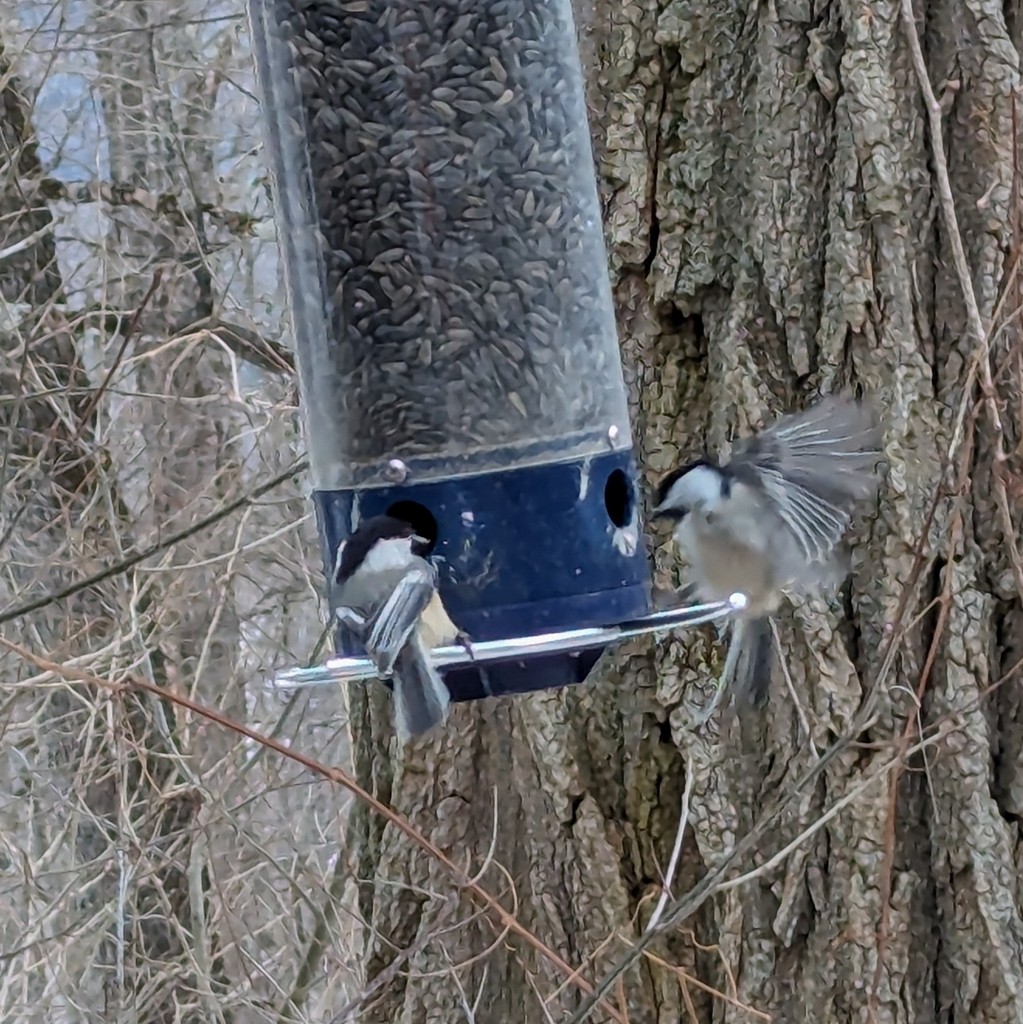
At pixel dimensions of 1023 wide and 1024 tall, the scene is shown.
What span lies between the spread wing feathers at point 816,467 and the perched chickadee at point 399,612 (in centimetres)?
48

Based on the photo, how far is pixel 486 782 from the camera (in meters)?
2.15

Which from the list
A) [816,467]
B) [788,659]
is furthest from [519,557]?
[788,659]

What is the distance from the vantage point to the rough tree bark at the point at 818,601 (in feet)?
6.07

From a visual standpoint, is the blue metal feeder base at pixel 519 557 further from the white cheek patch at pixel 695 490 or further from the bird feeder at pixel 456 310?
the white cheek patch at pixel 695 490

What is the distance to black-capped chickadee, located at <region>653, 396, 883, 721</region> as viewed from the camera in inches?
67.2

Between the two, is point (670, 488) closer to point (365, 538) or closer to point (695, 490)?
point (695, 490)

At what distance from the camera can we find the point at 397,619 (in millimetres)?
1401

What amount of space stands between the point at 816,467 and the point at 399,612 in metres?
0.59

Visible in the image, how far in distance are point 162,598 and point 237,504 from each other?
3.58 feet

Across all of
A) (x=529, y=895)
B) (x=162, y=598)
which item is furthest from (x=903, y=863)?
(x=162, y=598)

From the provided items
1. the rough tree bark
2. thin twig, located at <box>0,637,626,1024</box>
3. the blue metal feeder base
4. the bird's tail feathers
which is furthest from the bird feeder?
the rough tree bark

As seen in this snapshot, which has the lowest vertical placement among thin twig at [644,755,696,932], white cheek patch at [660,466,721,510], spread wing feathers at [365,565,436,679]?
thin twig at [644,755,696,932]

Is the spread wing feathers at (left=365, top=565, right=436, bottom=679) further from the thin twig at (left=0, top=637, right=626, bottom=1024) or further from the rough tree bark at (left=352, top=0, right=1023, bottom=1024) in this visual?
the rough tree bark at (left=352, top=0, right=1023, bottom=1024)

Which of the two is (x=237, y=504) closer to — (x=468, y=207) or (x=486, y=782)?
(x=486, y=782)
